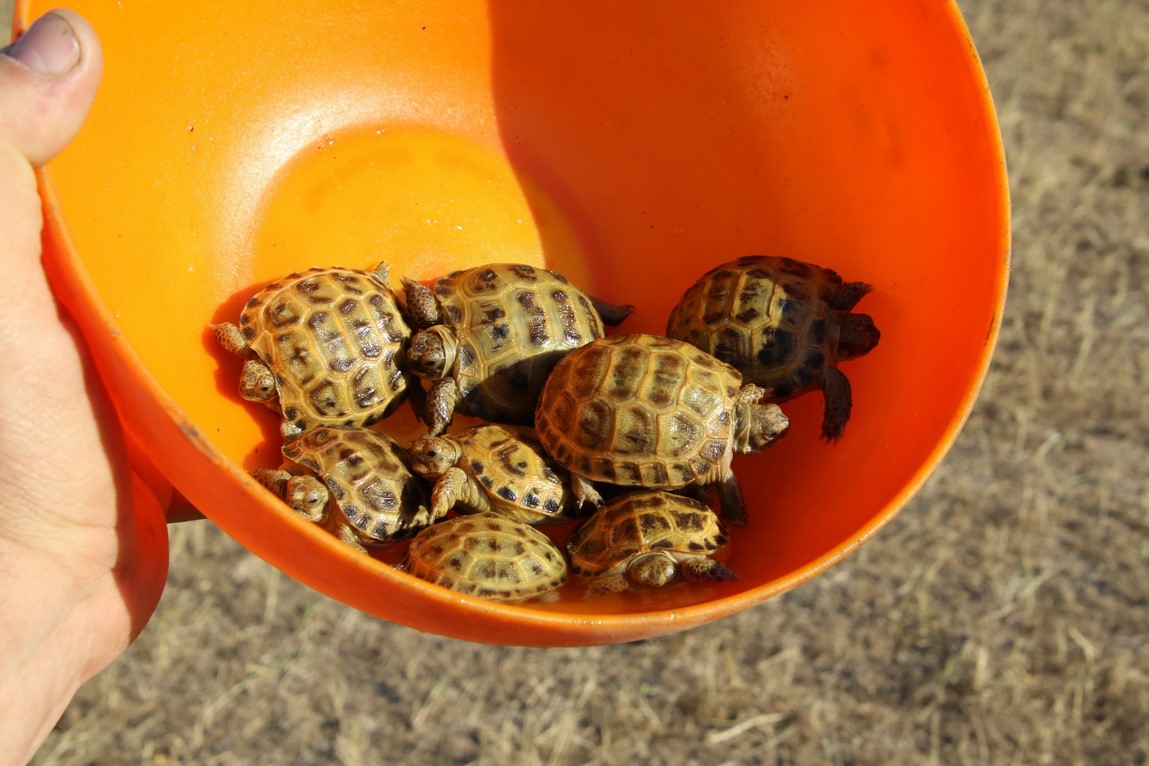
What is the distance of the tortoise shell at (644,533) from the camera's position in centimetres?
285

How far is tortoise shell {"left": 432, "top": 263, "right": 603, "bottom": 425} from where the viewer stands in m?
3.25

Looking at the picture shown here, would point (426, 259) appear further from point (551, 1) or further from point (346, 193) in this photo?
point (551, 1)

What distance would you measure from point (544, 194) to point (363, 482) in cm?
144

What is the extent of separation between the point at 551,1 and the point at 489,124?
49 centimetres

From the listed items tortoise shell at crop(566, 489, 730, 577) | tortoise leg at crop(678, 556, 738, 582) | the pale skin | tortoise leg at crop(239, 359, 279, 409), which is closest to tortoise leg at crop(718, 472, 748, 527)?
tortoise shell at crop(566, 489, 730, 577)

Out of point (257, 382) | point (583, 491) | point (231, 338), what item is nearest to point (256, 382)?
point (257, 382)

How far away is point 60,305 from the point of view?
7.46 ft

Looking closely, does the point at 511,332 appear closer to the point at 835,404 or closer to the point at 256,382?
the point at 256,382

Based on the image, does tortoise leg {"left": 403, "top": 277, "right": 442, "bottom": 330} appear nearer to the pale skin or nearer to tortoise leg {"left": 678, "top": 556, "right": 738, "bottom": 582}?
the pale skin

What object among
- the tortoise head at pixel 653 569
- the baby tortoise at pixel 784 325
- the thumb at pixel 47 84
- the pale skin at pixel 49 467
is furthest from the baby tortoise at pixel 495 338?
the thumb at pixel 47 84

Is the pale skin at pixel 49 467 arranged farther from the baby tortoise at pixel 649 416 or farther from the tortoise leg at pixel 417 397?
the baby tortoise at pixel 649 416

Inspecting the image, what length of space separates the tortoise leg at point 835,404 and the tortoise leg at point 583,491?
2.31 feet

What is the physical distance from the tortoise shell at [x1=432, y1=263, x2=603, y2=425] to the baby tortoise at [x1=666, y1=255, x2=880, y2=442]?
1.30 ft

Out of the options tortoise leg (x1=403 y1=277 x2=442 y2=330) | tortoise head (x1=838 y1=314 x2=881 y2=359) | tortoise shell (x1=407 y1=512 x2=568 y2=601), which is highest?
tortoise head (x1=838 y1=314 x2=881 y2=359)
